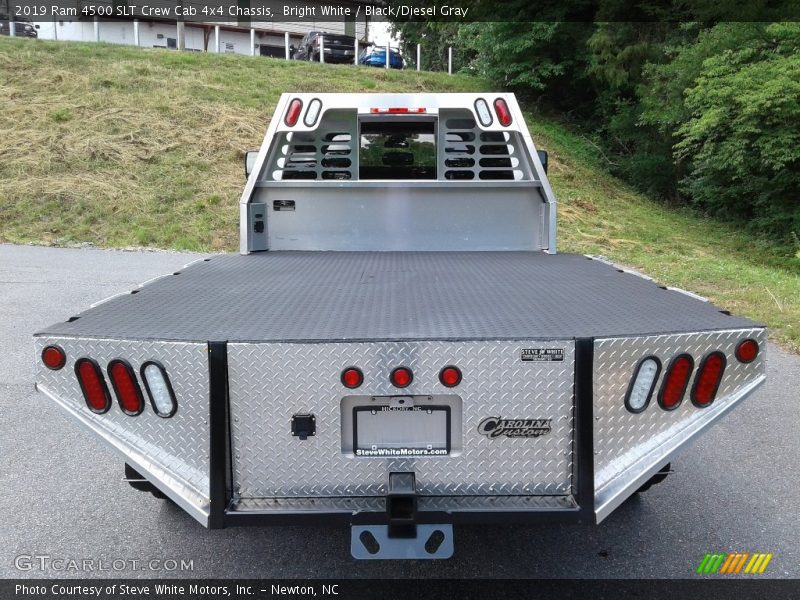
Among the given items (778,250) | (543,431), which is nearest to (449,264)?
(543,431)

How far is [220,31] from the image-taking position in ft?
121

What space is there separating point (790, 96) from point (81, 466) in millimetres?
13455

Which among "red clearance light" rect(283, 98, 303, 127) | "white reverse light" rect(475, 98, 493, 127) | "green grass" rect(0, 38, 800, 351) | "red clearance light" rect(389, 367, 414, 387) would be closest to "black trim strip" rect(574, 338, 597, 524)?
"red clearance light" rect(389, 367, 414, 387)

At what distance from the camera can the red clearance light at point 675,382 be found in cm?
252

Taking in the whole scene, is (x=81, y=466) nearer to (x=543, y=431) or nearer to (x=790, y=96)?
(x=543, y=431)

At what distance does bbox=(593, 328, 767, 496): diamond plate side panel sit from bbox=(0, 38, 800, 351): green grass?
616 cm

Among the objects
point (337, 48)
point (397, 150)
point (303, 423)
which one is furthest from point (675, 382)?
point (337, 48)

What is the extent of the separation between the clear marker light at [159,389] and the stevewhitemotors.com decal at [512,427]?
1085 mm

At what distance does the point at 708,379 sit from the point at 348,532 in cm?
183

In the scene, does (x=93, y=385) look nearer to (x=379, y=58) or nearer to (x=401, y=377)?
(x=401, y=377)

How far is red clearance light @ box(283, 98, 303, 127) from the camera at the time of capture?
5.05 m

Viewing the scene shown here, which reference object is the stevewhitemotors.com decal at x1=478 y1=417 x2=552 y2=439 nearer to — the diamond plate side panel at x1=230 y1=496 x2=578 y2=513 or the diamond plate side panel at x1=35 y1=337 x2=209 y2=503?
the diamond plate side panel at x1=230 y1=496 x2=578 y2=513

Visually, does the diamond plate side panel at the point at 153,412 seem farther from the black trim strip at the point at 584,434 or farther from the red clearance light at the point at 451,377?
the black trim strip at the point at 584,434

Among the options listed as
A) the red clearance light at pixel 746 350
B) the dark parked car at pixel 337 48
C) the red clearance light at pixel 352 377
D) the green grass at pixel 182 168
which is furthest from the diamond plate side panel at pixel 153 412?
the dark parked car at pixel 337 48
